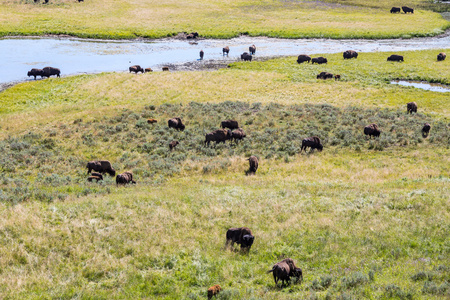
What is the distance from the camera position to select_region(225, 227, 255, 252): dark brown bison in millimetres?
12953

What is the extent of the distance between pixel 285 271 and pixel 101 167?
52.1 ft

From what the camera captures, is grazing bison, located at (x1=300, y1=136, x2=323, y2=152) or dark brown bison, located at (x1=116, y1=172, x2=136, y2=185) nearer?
dark brown bison, located at (x1=116, y1=172, x2=136, y2=185)

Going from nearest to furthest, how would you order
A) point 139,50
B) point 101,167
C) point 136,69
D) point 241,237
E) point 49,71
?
point 241,237 < point 101,167 < point 49,71 < point 136,69 < point 139,50

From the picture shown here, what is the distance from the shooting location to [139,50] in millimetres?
65062

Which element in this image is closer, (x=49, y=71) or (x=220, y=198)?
(x=220, y=198)

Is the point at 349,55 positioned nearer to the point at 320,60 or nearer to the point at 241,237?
the point at 320,60

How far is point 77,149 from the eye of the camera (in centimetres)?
2736

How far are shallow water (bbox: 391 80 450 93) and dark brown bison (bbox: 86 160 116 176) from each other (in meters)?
39.6

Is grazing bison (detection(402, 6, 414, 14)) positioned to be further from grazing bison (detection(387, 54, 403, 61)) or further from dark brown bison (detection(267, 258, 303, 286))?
dark brown bison (detection(267, 258, 303, 286))

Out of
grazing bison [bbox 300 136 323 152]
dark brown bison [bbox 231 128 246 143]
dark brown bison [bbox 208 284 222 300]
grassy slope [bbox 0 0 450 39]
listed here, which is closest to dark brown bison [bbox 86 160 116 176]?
dark brown bison [bbox 231 128 246 143]

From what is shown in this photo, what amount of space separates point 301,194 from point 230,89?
28939 mm

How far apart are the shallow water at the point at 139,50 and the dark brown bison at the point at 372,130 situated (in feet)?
114

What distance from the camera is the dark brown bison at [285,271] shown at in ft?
35.1

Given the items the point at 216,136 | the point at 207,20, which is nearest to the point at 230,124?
the point at 216,136
